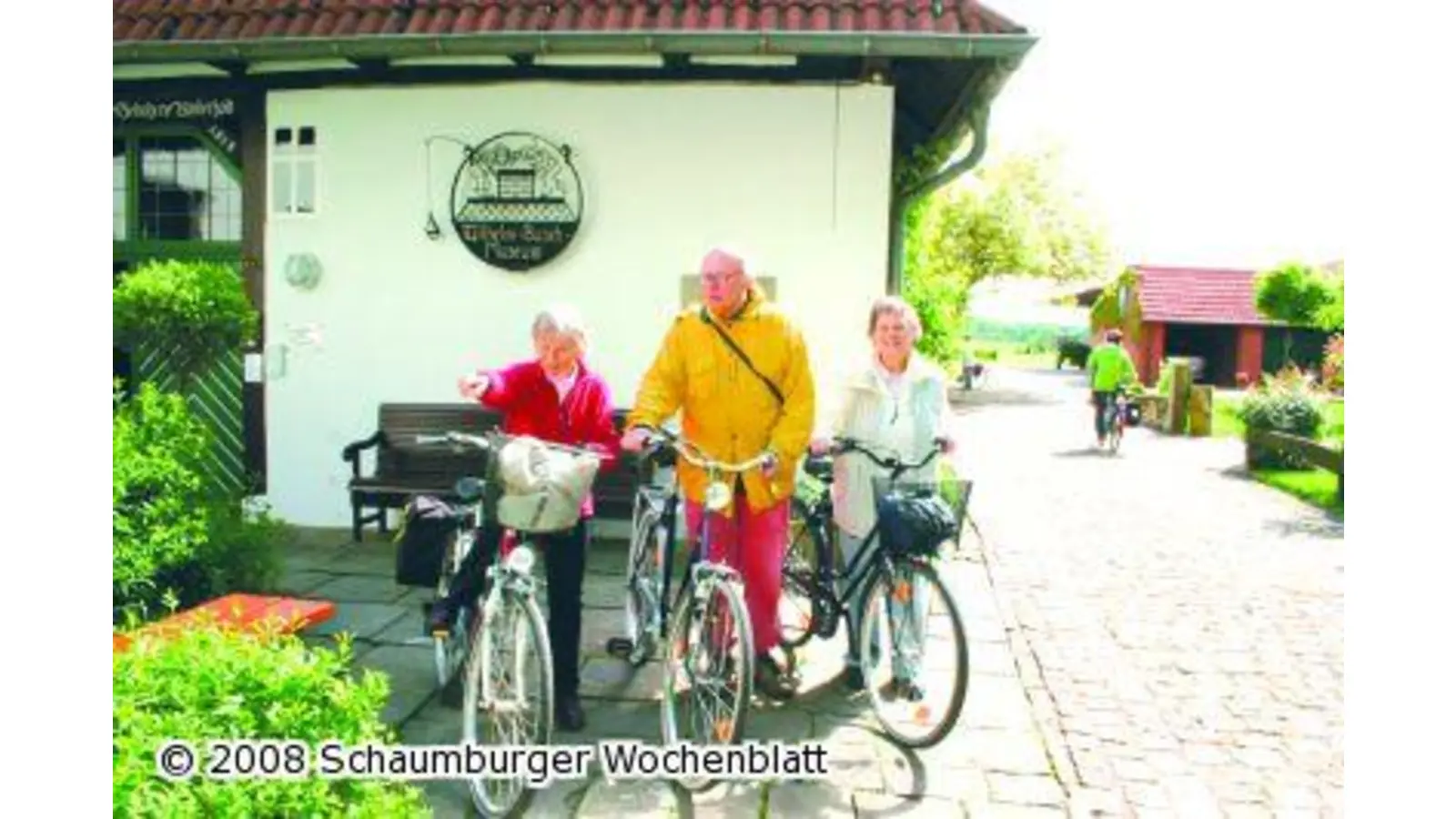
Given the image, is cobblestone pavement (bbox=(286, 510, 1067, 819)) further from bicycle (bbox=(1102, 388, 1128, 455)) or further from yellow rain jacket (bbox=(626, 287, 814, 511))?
bicycle (bbox=(1102, 388, 1128, 455))

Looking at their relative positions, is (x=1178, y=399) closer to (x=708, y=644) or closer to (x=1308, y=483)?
(x=1308, y=483)

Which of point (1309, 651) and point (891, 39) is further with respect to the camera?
point (891, 39)

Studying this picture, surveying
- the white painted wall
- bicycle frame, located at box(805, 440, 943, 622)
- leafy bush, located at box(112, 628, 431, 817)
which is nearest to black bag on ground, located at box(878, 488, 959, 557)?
bicycle frame, located at box(805, 440, 943, 622)

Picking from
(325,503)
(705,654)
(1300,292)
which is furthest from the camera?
(1300,292)

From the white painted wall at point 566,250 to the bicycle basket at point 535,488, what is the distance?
399cm

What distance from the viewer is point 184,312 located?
20.3 ft

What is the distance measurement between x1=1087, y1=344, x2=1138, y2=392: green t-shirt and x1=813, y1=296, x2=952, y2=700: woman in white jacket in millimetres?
11718

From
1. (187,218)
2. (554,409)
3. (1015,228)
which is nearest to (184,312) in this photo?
(187,218)

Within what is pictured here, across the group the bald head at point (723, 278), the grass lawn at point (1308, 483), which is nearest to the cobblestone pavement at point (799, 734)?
the bald head at point (723, 278)
